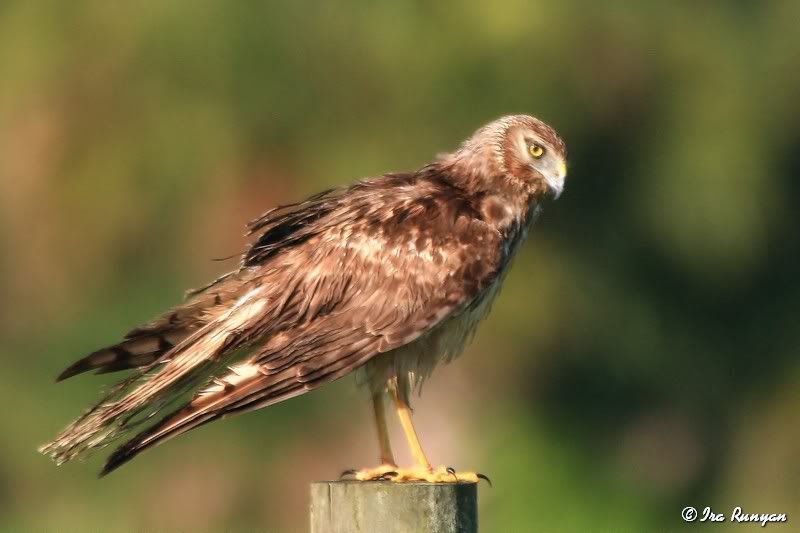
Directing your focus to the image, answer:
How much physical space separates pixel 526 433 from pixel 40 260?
16.5ft

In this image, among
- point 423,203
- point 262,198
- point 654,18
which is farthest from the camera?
point 654,18

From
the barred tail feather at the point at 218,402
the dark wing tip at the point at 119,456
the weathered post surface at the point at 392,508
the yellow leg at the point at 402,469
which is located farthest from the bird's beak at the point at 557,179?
the dark wing tip at the point at 119,456

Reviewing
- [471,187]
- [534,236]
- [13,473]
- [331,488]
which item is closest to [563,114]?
[534,236]

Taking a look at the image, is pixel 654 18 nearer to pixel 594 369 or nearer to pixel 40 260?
pixel 594 369

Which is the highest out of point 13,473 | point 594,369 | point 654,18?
point 654,18

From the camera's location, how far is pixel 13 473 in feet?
47.0

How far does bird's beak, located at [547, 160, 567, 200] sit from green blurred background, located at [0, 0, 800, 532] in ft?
20.9

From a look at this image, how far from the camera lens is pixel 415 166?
13.7 metres

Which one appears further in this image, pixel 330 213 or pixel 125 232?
pixel 125 232

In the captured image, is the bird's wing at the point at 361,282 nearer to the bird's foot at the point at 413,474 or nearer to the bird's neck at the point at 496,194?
the bird's neck at the point at 496,194

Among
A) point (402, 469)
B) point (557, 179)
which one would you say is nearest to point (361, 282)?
point (402, 469)

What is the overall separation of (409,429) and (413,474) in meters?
0.30

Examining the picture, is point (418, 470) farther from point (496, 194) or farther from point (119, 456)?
point (496, 194)

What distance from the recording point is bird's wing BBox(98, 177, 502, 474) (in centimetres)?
611
